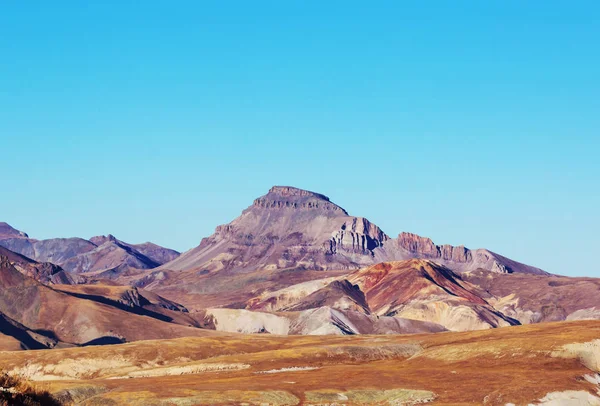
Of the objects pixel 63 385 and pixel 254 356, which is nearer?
pixel 63 385

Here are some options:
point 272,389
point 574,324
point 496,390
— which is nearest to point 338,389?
point 272,389

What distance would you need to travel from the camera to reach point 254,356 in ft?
447

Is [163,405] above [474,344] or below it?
below

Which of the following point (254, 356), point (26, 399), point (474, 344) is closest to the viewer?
point (26, 399)

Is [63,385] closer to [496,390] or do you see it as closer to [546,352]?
[496,390]

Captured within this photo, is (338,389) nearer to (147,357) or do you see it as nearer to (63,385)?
(63,385)

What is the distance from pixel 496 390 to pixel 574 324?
181 feet

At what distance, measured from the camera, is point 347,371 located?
112750 mm

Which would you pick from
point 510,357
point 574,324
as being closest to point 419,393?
point 510,357

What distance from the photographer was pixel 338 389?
310ft

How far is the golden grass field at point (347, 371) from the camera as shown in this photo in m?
89.9

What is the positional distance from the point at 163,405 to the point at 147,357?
231 ft

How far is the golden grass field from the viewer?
89875mm

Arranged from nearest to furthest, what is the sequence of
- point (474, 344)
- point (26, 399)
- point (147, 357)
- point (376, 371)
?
point (26, 399) < point (376, 371) < point (474, 344) < point (147, 357)
